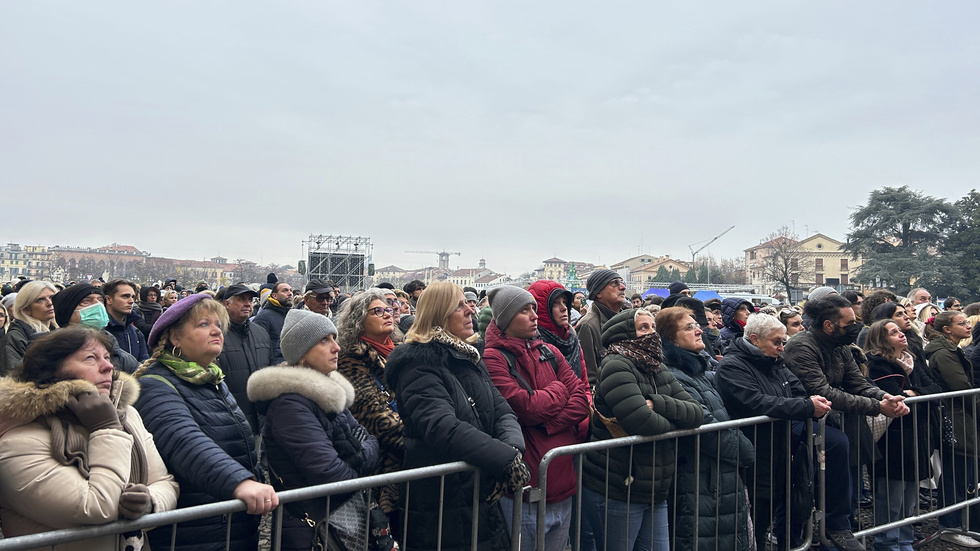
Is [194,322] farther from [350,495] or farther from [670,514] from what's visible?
[670,514]

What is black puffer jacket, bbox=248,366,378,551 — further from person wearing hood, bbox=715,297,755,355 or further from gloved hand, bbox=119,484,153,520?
person wearing hood, bbox=715,297,755,355

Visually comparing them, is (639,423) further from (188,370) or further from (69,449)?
(69,449)

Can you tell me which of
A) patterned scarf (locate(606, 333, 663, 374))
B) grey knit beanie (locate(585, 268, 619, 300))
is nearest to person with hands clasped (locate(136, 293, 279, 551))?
patterned scarf (locate(606, 333, 663, 374))

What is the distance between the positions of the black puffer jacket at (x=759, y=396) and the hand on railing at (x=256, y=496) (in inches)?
119

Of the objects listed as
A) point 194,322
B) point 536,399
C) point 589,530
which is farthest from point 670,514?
point 194,322

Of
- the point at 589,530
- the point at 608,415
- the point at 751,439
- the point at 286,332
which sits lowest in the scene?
the point at 589,530

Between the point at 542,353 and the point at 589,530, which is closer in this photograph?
the point at 542,353

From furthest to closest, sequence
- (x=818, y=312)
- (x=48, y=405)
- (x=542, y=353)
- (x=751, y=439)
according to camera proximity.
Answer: (x=818, y=312) → (x=751, y=439) → (x=542, y=353) → (x=48, y=405)

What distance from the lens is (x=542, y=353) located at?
3555mm

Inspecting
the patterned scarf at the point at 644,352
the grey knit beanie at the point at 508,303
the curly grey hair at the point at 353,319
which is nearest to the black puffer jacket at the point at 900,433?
the patterned scarf at the point at 644,352

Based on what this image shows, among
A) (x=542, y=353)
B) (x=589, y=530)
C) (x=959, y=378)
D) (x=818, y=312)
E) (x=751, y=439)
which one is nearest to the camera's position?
(x=542, y=353)

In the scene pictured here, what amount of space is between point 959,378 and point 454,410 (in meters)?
4.83

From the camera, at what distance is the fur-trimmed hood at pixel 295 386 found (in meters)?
2.71

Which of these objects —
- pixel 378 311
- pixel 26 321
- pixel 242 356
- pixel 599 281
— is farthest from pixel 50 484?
pixel 599 281
